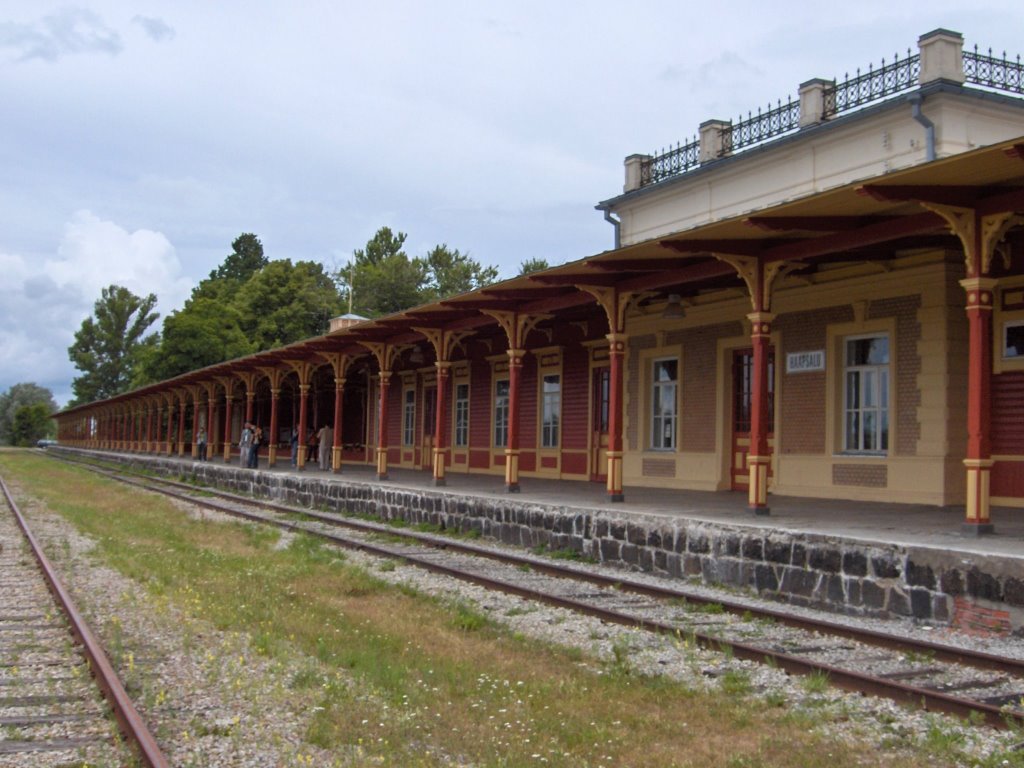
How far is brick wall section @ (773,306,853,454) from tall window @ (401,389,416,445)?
45.7 ft

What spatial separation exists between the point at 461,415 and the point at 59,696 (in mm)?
18386

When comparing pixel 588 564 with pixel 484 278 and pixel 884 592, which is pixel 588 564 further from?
pixel 484 278

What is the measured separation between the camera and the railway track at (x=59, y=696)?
4.43 meters

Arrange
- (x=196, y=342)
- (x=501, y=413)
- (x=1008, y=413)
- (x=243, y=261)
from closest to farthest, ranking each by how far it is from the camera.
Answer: (x=1008, y=413), (x=501, y=413), (x=196, y=342), (x=243, y=261)

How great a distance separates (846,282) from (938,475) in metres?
2.75

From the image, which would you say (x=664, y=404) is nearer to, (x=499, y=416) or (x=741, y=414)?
(x=741, y=414)

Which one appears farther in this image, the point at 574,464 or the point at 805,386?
the point at 574,464

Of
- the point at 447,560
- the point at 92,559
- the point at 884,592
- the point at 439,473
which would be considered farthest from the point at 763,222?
the point at 439,473

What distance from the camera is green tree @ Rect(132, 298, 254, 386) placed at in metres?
52.6

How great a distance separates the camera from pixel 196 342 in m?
52.6

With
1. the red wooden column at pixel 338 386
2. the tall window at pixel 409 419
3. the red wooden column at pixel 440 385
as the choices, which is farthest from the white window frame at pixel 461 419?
the red wooden column at pixel 440 385

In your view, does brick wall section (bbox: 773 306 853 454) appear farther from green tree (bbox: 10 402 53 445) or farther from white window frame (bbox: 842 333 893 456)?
green tree (bbox: 10 402 53 445)

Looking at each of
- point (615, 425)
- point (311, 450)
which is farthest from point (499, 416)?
point (311, 450)

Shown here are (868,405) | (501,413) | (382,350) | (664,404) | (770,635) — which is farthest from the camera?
(501,413)
